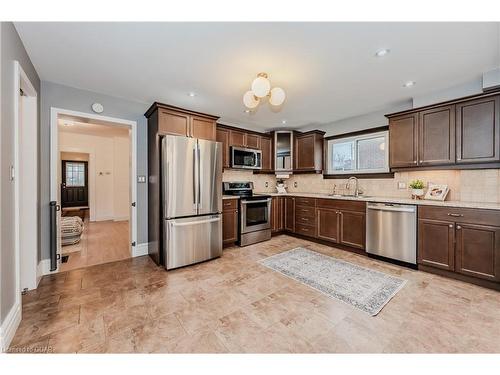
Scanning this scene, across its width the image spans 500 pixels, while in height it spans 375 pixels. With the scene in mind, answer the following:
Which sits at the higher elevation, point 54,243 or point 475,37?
point 475,37

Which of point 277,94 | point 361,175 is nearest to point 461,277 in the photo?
point 361,175

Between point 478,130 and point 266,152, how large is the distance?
11.1ft

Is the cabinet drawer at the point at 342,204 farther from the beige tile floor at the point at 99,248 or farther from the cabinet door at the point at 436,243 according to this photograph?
the beige tile floor at the point at 99,248

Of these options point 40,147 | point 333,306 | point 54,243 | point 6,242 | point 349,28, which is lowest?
point 333,306

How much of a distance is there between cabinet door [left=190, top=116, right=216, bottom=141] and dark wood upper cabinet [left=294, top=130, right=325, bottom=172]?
218 cm

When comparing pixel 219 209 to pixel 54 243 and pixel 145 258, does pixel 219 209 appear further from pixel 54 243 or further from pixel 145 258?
pixel 54 243

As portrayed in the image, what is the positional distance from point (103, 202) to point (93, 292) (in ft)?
18.3

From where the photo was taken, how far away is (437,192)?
3141 millimetres

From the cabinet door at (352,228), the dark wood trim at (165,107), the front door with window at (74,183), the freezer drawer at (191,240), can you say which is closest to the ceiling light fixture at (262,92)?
the dark wood trim at (165,107)

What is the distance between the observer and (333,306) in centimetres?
206
